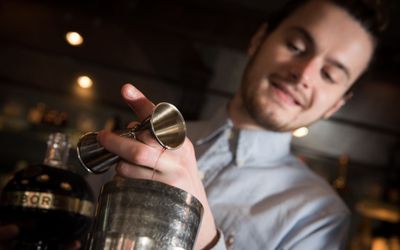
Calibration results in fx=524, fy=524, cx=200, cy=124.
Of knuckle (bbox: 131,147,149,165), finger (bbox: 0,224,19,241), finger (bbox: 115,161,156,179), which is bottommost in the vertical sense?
finger (bbox: 0,224,19,241)

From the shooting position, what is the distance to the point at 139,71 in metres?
1.85

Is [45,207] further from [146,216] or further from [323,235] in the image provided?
[323,235]

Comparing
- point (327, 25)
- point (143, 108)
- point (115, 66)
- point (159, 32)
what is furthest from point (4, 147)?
Result: point (143, 108)

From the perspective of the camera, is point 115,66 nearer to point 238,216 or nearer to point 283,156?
point 283,156

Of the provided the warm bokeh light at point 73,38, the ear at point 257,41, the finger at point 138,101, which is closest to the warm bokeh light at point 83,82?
the warm bokeh light at point 73,38

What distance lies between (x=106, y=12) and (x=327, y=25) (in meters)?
1.08

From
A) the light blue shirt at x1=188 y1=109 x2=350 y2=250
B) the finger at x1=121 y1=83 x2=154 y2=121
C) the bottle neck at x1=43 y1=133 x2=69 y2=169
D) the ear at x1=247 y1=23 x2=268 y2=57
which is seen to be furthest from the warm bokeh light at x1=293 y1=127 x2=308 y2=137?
the finger at x1=121 y1=83 x2=154 y2=121

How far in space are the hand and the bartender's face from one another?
41 centimetres

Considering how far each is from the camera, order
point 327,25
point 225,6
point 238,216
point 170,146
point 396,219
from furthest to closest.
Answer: point 396,219
point 225,6
point 327,25
point 238,216
point 170,146

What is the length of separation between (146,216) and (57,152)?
0.29 metres

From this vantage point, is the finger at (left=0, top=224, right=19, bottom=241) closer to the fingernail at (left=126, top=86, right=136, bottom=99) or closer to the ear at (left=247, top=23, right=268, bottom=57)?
the fingernail at (left=126, top=86, right=136, bottom=99)

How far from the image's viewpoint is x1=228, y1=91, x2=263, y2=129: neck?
983 millimetres

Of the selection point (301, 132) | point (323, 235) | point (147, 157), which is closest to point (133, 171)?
point (147, 157)

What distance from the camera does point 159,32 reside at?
A: 1.89 metres
